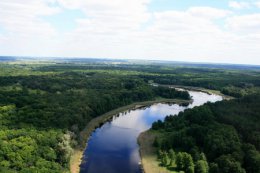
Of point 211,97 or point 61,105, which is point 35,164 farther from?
point 211,97

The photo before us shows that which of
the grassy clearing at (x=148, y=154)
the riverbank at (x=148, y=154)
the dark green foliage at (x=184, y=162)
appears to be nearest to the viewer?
the dark green foliage at (x=184, y=162)

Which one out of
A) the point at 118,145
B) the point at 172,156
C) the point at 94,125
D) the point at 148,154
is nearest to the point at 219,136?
the point at 172,156

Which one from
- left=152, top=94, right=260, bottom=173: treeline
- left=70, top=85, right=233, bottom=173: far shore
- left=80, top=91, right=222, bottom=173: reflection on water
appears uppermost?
left=152, top=94, right=260, bottom=173: treeline

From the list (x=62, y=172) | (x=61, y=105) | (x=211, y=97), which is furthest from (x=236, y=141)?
(x=211, y=97)

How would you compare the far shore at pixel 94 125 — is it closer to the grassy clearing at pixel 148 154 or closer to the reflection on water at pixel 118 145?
the grassy clearing at pixel 148 154

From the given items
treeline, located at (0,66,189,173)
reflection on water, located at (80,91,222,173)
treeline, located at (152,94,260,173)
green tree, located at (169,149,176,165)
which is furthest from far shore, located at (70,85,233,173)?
treeline, located at (152,94,260,173)

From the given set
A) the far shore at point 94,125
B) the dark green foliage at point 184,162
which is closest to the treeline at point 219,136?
the dark green foliage at point 184,162

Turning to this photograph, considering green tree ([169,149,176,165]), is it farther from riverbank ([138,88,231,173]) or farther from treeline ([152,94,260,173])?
riverbank ([138,88,231,173])
